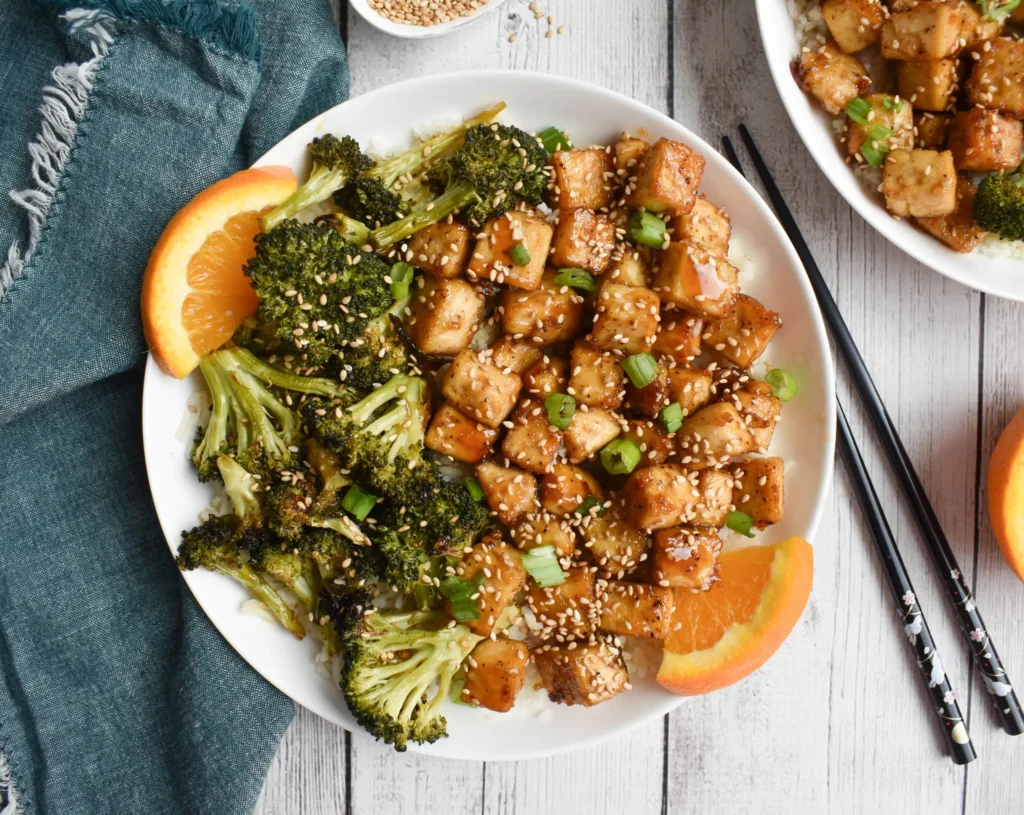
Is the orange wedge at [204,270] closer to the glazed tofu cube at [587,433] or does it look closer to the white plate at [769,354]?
the white plate at [769,354]

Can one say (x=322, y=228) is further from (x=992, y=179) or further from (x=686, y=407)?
(x=992, y=179)

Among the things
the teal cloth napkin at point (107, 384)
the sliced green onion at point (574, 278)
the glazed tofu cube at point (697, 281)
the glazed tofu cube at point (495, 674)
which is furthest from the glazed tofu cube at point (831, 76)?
the glazed tofu cube at point (495, 674)

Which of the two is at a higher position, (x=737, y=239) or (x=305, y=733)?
(x=737, y=239)

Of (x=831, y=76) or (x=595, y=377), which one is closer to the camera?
(x=595, y=377)

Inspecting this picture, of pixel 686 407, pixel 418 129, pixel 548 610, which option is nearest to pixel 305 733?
pixel 548 610

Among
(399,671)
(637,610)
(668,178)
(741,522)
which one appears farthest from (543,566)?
(668,178)

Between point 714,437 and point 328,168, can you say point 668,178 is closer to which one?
point 714,437
